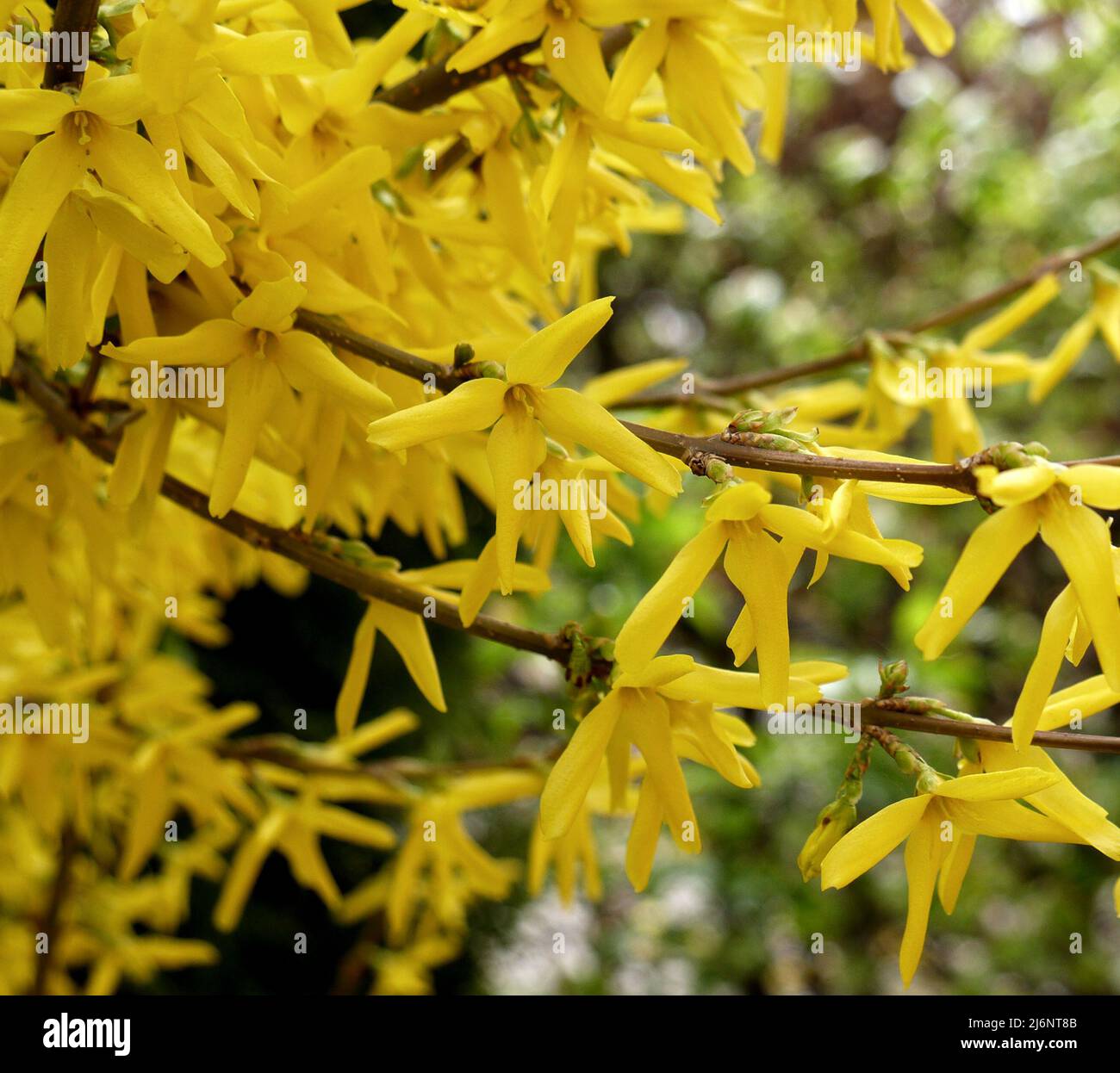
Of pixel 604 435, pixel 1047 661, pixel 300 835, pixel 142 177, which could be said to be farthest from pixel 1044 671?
pixel 300 835

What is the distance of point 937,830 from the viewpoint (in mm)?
566

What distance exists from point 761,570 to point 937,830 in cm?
16

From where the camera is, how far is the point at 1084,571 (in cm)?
48

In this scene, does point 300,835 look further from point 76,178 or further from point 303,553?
point 76,178

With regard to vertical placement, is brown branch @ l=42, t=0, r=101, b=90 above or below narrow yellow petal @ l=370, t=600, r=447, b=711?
above

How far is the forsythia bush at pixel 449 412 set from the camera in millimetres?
525

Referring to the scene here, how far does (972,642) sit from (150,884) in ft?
4.93

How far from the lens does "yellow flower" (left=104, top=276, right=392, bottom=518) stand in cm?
57

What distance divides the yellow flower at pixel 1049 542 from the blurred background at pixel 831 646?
2.59 feet

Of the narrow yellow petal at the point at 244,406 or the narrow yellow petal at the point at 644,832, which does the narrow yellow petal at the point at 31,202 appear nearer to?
the narrow yellow petal at the point at 244,406

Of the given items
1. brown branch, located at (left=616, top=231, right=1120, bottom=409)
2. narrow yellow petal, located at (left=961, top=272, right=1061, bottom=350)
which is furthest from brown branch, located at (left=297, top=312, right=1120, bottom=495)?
narrow yellow petal, located at (left=961, top=272, right=1061, bottom=350)

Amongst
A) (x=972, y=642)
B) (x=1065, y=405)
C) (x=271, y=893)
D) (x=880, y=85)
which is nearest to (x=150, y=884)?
(x=271, y=893)

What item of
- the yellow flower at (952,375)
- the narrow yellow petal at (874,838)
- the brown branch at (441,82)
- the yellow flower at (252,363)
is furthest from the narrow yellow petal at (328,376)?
the yellow flower at (952,375)

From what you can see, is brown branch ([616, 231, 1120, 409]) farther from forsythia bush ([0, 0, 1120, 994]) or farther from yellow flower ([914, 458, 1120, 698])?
yellow flower ([914, 458, 1120, 698])
